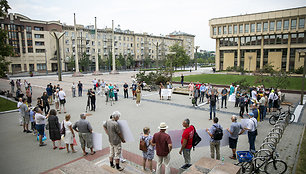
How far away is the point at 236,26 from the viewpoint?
57.9m

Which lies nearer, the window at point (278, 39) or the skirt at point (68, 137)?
the skirt at point (68, 137)

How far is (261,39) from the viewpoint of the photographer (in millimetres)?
54469

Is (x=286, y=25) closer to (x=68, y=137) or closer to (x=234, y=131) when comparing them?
(x=234, y=131)

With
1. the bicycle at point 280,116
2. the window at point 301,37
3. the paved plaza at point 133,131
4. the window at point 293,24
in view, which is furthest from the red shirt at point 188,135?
the window at point 301,37

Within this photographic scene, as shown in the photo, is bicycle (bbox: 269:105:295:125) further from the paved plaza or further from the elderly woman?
the elderly woman

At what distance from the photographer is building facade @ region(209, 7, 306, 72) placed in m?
49.1

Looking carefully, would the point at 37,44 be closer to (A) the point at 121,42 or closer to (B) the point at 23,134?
(A) the point at 121,42

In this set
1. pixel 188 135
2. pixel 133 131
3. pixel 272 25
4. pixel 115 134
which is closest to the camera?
pixel 188 135

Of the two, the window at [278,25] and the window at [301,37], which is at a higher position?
the window at [278,25]

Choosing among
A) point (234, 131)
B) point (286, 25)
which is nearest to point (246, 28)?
point (286, 25)

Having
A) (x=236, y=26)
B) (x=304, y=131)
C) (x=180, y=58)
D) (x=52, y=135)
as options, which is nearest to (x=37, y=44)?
(x=180, y=58)

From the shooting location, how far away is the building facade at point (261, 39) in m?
49.1

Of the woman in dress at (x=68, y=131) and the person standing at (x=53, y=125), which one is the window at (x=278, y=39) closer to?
the woman in dress at (x=68, y=131)

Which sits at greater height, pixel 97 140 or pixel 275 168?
pixel 97 140
